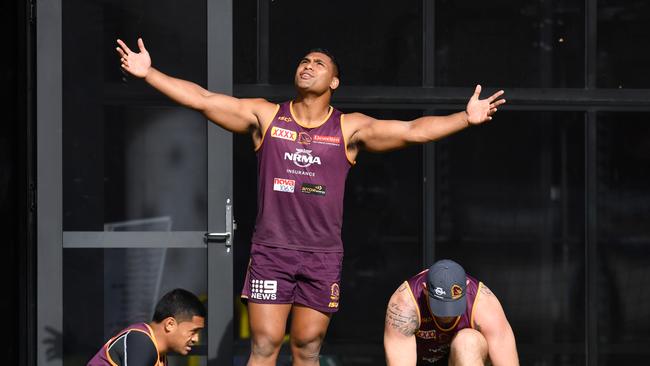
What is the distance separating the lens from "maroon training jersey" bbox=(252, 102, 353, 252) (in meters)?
6.07

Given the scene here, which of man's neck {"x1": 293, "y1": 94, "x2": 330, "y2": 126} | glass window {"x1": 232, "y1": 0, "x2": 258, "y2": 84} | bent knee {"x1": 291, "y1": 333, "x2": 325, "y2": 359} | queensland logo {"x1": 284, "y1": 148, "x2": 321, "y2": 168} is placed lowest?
bent knee {"x1": 291, "y1": 333, "x2": 325, "y2": 359}

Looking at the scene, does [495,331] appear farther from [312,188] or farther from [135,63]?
[135,63]

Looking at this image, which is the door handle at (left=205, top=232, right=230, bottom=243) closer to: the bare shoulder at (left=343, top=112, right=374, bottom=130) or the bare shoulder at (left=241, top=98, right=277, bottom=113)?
the bare shoulder at (left=241, top=98, right=277, bottom=113)

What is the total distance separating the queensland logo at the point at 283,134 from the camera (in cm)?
609

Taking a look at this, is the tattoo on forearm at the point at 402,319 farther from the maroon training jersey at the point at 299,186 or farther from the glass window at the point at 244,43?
the glass window at the point at 244,43

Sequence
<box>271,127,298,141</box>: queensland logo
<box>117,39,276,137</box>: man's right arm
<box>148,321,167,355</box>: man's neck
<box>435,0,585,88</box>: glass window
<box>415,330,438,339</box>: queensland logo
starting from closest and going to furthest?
<box>148,321,167,355</box>: man's neck
<box>117,39,276,137</box>: man's right arm
<box>271,127,298,141</box>: queensland logo
<box>415,330,438,339</box>: queensland logo
<box>435,0,585,88</box>: glass window

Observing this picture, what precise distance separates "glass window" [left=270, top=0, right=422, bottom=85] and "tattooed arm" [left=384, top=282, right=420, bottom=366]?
174 centimetres

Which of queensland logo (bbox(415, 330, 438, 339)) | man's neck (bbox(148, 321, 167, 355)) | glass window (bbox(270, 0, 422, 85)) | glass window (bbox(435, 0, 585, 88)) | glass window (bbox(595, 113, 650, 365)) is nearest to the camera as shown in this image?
man's neck (bbox(148, 321, 167, 355))

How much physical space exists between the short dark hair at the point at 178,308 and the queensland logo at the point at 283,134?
88cm

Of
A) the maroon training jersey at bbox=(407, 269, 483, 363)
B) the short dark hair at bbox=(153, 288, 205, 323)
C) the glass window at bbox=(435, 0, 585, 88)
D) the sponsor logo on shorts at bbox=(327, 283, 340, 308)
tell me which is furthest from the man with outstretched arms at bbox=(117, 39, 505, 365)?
the glass window at bbox=(435, 0, 585, 88)

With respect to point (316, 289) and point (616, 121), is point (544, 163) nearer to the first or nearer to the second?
point (616, 121)

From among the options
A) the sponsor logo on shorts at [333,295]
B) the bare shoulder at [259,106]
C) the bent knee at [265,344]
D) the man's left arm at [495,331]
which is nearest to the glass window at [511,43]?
the bare shoulder at [259,106]

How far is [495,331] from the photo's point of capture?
20.2 feet

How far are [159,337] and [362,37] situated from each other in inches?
97.2
